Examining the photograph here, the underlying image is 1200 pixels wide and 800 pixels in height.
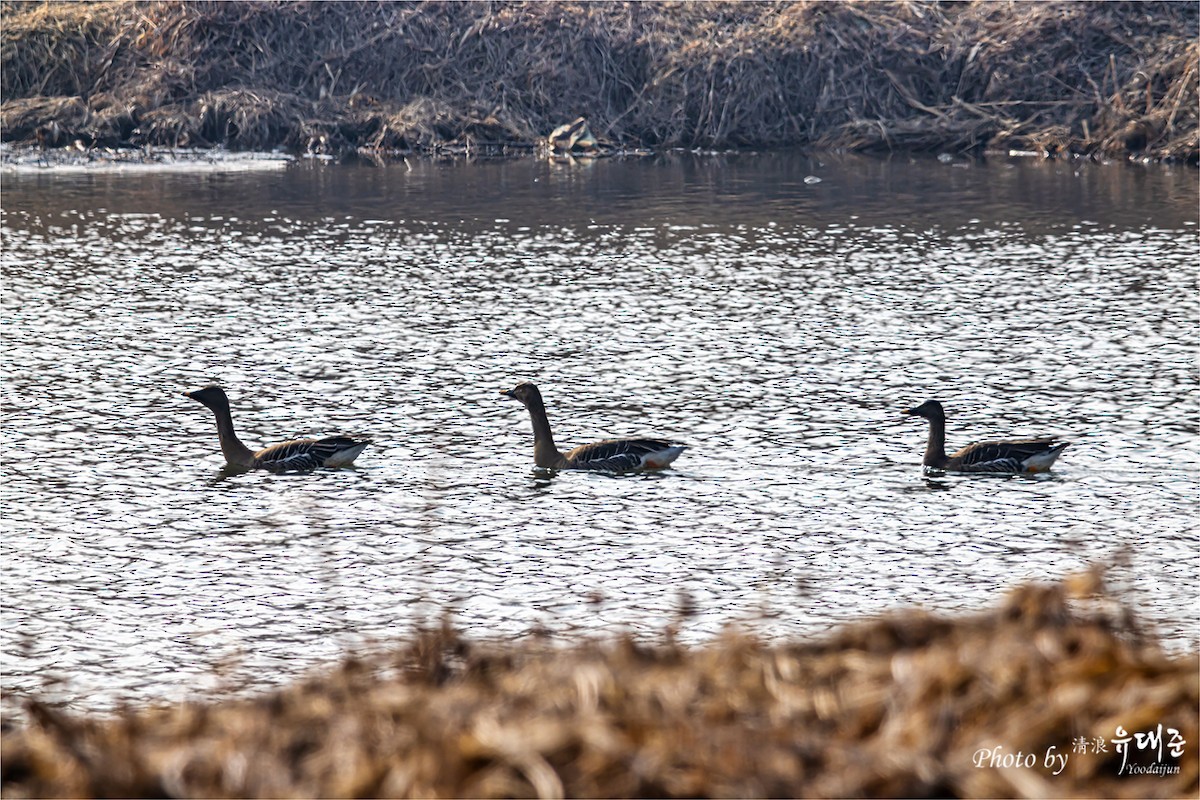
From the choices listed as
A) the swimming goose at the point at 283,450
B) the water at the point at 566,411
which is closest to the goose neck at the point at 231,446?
the swimming goose at the point at 283,450

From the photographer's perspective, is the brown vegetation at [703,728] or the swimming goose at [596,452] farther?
the swimming goose at [596,452]

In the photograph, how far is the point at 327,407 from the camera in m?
24.5

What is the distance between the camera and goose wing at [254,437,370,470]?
20.7m

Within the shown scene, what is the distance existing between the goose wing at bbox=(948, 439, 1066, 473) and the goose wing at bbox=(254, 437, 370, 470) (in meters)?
7.72

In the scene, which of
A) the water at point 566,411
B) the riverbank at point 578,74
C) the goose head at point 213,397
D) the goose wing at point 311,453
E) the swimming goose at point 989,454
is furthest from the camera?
the riverbank at point 578,74

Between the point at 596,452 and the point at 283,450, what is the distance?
13.4ft

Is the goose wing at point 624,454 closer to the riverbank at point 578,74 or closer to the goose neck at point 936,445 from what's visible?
the goose neck at point 936,445

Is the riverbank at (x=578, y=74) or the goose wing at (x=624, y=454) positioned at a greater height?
the riverbank at (x=578, y=74)

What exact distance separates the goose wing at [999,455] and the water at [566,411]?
382 millimetres

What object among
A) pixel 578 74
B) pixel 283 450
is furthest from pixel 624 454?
pixel 578 74

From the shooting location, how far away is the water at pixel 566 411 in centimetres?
1555

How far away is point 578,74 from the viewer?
206ft

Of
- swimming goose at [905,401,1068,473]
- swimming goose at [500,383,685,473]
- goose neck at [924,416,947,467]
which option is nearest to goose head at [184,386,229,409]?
swimming goose at [500,383,685,473]

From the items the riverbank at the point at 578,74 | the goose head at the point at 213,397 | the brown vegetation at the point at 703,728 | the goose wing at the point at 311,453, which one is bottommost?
the goose wing at the point at 311,453
